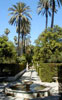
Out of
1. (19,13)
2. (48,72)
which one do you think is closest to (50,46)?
(48,72)

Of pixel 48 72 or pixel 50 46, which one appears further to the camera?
pixel 50 46

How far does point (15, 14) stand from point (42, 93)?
28.7 meters

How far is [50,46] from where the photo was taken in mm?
24500

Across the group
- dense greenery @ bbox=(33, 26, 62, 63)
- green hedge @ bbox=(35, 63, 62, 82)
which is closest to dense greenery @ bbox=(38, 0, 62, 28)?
dense greenery @ bbox=(33, 26, 62, 63)

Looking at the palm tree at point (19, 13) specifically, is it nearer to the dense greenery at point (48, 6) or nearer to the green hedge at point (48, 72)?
the dense greenery at point (48, 6)

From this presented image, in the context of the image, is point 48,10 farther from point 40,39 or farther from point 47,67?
point 47,67

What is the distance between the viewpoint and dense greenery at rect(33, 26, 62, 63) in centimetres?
2428

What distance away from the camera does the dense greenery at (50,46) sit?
956 inches

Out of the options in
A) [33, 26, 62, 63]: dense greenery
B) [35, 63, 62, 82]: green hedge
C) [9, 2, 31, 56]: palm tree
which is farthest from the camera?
[9, 2, 31, 56]: palm tree

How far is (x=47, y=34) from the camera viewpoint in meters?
25.1

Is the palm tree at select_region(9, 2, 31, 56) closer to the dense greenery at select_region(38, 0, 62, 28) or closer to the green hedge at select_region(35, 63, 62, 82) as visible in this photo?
the dense greenery at select_region(38, 0, 62, 28)

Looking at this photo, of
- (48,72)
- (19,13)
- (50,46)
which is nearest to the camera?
(48,72)

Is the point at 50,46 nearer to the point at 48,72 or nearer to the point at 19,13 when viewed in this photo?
the point at 48,72

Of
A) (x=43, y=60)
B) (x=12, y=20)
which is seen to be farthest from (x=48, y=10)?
(x=43, y=60)
